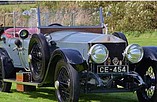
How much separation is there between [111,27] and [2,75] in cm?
2267

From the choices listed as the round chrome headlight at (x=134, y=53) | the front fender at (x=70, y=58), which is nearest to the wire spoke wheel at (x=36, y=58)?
the front fender at (x=70, y=58)

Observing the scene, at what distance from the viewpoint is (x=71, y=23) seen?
985cm

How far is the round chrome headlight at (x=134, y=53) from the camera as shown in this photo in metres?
7.77

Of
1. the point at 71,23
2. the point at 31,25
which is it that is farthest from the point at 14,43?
the point at 71,23

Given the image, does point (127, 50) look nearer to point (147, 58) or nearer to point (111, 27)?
point (147, 58)

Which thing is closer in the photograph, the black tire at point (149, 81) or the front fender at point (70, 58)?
the front fender at point (70, 58)

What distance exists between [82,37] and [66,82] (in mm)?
1024

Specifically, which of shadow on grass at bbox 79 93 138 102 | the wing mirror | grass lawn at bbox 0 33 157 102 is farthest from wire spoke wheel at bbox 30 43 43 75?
shadow on grass at bbox 79 93 138 102

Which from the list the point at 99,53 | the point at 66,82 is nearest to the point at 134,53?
the point at 99,53

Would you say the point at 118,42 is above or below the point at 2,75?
above

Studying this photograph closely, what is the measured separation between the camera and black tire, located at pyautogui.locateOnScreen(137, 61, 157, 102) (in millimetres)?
8164

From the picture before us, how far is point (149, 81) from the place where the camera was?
8.22m

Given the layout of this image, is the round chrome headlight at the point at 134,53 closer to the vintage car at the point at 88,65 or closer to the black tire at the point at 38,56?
the vintage car at the point at 88,65

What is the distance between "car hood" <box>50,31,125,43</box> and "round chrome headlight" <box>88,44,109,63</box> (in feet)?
1.05
